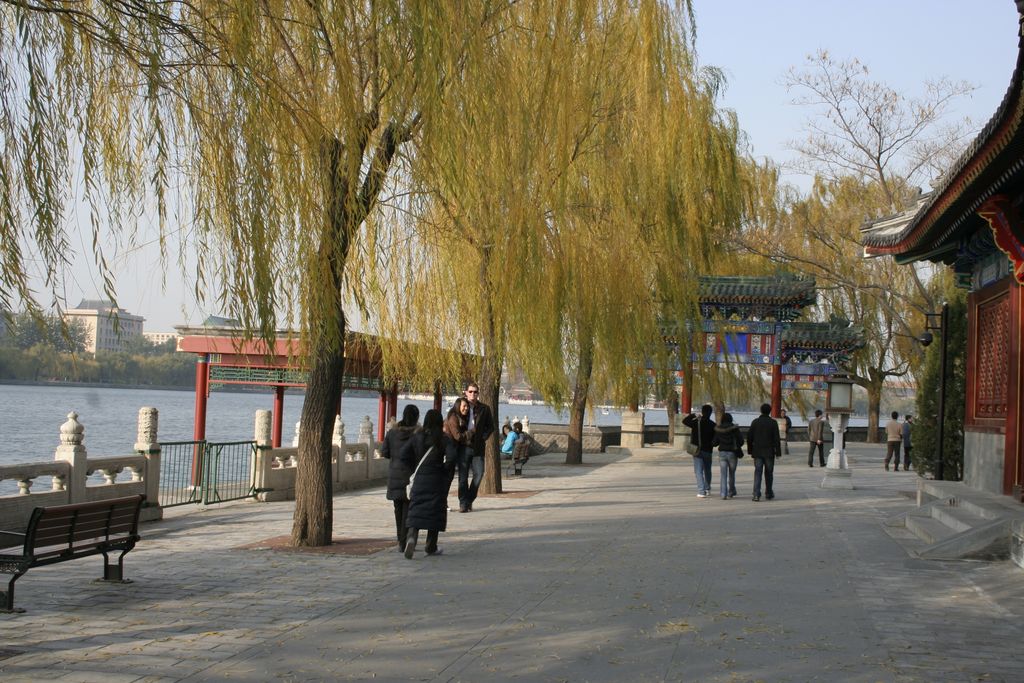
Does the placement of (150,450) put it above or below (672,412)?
below

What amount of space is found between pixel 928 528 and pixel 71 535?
9.28 metres

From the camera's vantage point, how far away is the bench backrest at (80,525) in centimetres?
734

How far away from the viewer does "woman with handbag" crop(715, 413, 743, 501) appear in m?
17.3

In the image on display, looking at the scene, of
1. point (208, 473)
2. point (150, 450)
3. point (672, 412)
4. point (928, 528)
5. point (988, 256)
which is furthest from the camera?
point (672, 412)

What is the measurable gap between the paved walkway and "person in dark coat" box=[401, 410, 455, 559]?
1.02 feet

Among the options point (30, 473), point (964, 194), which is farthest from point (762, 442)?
point (30, 473)

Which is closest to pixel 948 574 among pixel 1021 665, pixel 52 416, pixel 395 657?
pixel 1021 665

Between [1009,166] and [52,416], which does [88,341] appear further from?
[52,416]

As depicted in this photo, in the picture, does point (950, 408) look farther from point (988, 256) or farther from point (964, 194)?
point (964, 194)

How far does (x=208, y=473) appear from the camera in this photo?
15.8 meters

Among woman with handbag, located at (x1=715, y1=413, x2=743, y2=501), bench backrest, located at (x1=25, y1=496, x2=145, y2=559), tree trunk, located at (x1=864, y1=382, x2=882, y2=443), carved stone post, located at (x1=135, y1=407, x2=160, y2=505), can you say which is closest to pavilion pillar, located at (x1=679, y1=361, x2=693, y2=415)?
tree trunk, located at (x1=864, y1=382, x2=882, y2=443)

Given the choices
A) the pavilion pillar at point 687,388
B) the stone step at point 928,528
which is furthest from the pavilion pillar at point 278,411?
the pavilion pillar at point 687,388

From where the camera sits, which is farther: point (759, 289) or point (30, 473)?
point (759, 289)

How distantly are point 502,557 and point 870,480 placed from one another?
48.8 ft
